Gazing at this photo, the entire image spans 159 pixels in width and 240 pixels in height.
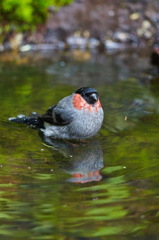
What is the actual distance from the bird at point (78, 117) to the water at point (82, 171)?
14cm

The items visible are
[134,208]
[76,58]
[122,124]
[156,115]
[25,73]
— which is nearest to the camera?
[134,208]

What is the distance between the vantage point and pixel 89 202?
327 centimetres

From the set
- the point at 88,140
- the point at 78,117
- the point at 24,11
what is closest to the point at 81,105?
the point at 78,117

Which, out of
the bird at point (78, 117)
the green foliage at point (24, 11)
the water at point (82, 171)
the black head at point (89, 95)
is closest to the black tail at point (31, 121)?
the water at point (82, 171)

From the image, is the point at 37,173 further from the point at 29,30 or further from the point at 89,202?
the point at 29,30

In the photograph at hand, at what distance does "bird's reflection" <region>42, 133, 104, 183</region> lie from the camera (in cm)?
384

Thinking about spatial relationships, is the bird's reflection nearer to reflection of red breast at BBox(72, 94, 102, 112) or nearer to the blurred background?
the blurred background

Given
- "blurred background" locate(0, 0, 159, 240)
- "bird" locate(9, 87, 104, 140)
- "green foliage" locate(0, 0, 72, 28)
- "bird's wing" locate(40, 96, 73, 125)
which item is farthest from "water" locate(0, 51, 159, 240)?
"green foliage" locate(0, 0, 72, 28)

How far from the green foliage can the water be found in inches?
121

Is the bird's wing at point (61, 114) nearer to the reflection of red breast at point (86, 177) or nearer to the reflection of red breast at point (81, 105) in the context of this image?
the reflection of red breast at point (81, 105)

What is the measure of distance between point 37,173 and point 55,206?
2.16ft

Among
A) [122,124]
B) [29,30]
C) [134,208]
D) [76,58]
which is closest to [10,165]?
[134,208]

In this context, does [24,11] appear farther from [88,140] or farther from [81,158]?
[81,158]

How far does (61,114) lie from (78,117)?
0.26 meters
